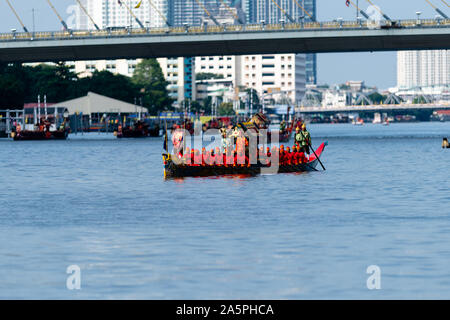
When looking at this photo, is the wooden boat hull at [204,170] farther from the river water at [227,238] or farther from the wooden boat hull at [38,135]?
the wooden boat hull at [38,135]

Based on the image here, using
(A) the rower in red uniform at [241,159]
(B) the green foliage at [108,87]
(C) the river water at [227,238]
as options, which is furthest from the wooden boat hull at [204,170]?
(B) the green foliage at [108,87]

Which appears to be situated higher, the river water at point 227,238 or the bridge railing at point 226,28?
the bridge railing at point 226,28

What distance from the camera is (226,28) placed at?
104 m

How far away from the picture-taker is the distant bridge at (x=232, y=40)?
100438 millimetres

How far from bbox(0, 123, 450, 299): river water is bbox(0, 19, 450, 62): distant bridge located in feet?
175

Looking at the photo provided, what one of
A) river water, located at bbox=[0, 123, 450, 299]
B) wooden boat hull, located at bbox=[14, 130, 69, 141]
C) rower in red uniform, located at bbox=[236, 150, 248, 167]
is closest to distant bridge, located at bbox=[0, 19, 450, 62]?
wooden boat hull, located at bbox=[14, 130, 69, 141]

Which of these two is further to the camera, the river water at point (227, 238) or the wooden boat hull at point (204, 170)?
the wooden boat hull at point (204, 170)

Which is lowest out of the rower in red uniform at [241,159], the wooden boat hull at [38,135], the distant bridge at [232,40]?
the wooden boat hull at [38,135]

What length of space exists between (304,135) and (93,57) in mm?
66968

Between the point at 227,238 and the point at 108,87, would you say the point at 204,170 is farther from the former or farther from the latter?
the point at 108,87

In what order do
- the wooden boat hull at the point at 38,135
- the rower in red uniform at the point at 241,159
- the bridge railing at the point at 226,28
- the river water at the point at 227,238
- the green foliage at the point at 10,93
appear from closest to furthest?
the river water at the point at 227,238 < the rower in red uniform at the point at 241,159 < the bridge railing at the point at 226,28 < the wooden boat hull at the point at 38,135 < the green foliage at the point at 10,93

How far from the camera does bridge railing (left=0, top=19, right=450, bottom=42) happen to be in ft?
325
